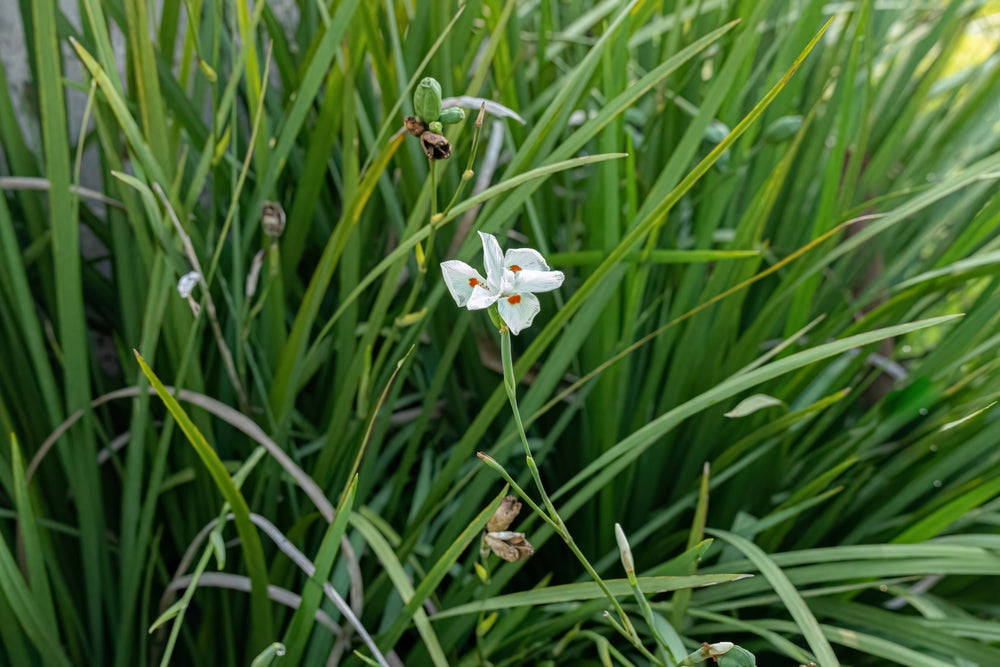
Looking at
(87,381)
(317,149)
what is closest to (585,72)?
(317,149)

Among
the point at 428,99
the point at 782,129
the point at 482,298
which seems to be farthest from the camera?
the point at 782,129

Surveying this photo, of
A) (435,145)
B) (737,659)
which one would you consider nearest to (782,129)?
(435,145)

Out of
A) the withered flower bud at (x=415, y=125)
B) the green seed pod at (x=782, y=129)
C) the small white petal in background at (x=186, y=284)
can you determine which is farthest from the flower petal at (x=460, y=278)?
the green seed pod at (x=782, y=129)

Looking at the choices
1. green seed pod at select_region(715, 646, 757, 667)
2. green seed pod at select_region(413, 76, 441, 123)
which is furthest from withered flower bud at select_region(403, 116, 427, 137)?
green seed pod at select_region(715, 646, 757, 667)

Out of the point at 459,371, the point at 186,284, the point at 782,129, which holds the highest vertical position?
the point at 782,129

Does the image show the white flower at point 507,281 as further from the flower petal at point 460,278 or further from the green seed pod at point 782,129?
the green seed pod at point 782,129

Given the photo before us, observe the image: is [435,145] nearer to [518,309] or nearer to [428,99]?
[428,99]
